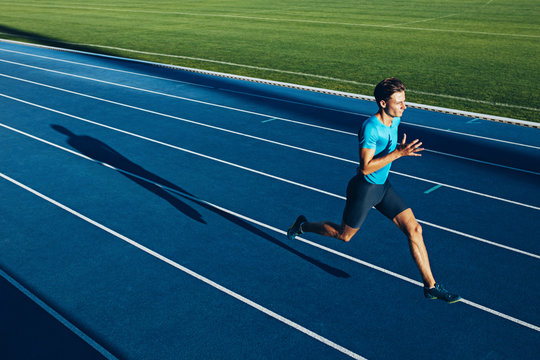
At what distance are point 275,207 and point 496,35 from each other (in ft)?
59.8

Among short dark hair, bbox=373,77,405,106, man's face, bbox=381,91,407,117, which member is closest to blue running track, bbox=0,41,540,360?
man's face, bbox=381,91,407,117

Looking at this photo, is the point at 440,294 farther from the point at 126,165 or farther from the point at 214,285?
the point at 126,165

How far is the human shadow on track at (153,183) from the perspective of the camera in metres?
6.20

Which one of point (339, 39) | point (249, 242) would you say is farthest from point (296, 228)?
point (339, 39)

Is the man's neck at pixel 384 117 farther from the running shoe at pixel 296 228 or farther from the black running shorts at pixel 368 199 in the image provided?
the running shoe at pixel 296 228

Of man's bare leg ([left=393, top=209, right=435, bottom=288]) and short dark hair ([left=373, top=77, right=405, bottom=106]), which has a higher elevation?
short dark hair ([left=373, top=77, right=405, bottom=106])

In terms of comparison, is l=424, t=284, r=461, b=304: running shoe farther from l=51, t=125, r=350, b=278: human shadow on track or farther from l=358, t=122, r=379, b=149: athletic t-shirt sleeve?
l=358, t=122, r=379, b=149: athletic t-shirt sleeve

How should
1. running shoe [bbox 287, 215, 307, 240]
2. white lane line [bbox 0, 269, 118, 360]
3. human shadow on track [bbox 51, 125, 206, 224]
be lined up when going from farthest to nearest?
human shadow on track [bbox 51, 125, 206, 224], running shoe [bbox 287, 215, 307, 240], white lane line [bbox 0, 269, 118, 360]

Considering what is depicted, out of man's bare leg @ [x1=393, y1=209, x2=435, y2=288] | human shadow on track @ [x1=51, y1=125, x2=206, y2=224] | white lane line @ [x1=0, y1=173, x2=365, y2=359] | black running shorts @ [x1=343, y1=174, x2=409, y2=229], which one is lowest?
white lane line @ [x1=0, y1=173, x2=365, y2=359]

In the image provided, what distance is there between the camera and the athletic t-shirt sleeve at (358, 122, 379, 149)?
475 centimetres

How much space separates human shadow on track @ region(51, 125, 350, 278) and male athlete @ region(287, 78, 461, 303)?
91 cm

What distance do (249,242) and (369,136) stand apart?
2222mm

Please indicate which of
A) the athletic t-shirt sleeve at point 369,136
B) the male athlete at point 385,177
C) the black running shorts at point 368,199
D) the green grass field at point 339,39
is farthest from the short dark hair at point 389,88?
the green grass field at point 339,39

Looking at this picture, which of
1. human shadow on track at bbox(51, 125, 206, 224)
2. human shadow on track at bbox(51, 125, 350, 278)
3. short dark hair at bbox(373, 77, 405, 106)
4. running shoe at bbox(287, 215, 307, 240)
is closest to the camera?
short dark hair at bbox(373, 77, 405, 106)
